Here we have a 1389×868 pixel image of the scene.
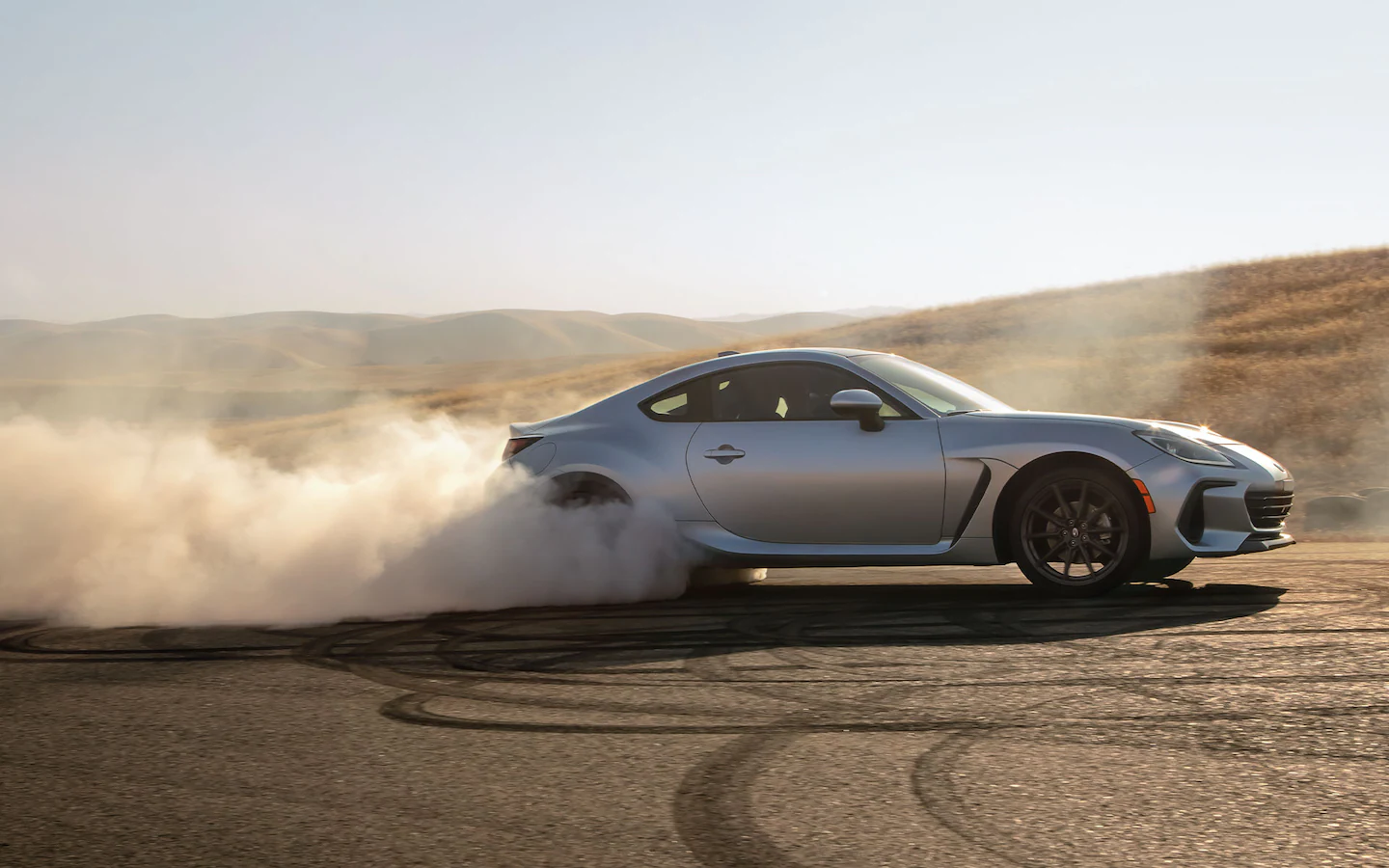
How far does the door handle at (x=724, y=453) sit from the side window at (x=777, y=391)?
0.72 feet

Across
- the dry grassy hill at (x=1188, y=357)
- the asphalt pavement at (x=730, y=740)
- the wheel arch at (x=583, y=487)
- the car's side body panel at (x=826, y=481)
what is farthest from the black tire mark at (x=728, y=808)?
the dry grassy hill at (x=1188, y=357)

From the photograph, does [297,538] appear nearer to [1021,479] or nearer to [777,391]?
[777,391]

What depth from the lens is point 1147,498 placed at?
25.2 ft

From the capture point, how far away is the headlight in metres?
7.78

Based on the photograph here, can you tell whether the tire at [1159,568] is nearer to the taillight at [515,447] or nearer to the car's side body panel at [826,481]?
the car's side body panel at [826,481]

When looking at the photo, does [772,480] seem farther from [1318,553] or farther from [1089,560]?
[1318,553]

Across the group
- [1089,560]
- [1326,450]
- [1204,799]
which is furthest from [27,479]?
[1326,450]

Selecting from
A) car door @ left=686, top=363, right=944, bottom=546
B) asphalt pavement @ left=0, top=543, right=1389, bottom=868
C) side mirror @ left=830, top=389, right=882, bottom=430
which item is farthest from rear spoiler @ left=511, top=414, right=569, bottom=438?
side mirror @ left=830, top=389, right=882, bottom=430

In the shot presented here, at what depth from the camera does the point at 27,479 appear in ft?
32.7

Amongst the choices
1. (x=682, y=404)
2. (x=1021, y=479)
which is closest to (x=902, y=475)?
(x=1021, y=479)

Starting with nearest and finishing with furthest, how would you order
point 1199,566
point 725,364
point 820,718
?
1. point 820,718
2. point 725,364
3. point 1199,566

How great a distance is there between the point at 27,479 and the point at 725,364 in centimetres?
491

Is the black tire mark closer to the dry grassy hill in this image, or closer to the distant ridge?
the dry grassy hill

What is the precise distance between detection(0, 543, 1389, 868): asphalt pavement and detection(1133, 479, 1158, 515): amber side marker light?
0.48 metres
